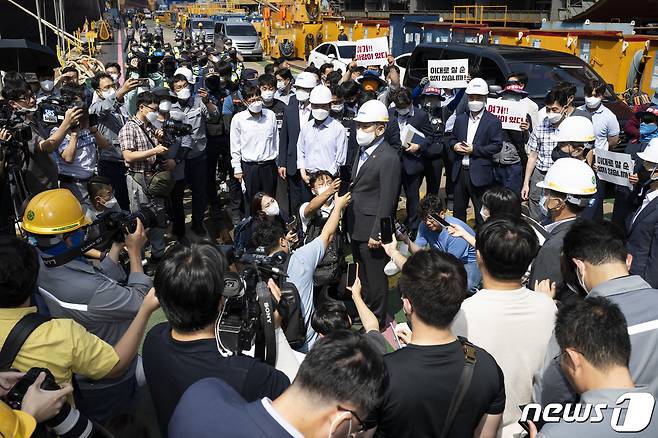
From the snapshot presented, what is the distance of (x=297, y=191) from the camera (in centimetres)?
642

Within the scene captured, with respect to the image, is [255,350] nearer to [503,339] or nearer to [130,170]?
[503,339]

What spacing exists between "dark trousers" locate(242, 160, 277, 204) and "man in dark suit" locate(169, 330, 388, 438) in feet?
16.0

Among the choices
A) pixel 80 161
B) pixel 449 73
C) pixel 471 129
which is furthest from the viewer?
pixel 449 73

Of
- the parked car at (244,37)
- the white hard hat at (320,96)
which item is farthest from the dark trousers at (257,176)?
the parked car at (244,37)

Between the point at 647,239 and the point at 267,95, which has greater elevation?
the point at 267,95

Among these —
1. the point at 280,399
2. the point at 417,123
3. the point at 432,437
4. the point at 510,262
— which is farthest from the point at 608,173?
the point at 280,399

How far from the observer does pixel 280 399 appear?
1.69m

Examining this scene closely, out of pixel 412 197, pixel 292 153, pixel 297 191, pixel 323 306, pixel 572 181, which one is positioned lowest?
pixel 412 197

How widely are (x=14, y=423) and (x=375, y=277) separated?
3.31m

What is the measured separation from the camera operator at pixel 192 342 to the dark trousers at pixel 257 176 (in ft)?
14.2

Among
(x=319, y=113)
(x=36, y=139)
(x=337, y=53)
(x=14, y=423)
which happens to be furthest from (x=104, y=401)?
(x=337, y=53)

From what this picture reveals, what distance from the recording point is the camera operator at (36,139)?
187 inches

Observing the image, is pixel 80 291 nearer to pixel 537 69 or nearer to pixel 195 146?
pixel 195 146

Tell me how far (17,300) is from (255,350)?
1.06m
